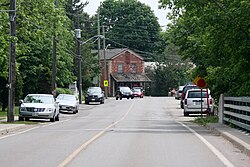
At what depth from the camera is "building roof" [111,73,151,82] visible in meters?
101

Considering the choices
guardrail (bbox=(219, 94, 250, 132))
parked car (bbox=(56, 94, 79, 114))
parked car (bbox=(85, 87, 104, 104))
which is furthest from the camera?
parked car (bbox=(85, 87, 104, 104))

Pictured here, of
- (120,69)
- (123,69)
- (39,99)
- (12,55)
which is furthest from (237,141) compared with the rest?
(123,69)

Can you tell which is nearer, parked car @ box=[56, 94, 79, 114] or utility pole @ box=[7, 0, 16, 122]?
utility pole @ box=[7, 0, 16, 122]

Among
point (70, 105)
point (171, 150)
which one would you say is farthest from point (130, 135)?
point (70, 105)

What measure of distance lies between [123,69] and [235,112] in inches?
3206

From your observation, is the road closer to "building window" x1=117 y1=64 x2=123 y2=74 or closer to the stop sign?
the stop sign

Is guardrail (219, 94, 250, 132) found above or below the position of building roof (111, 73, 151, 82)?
below

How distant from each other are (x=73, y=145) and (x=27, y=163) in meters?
4.03

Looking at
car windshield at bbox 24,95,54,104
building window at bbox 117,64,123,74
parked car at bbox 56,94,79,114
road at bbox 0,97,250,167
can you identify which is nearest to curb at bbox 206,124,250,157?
road at bbox 0,97,250,167

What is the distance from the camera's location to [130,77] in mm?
102938

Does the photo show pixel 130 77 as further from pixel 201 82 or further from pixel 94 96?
pixel 201 82

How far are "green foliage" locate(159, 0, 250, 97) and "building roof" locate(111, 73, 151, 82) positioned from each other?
238 ft

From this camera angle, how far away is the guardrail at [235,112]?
757 inches

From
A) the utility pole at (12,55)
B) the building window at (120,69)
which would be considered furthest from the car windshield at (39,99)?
the building window at (120,69)
